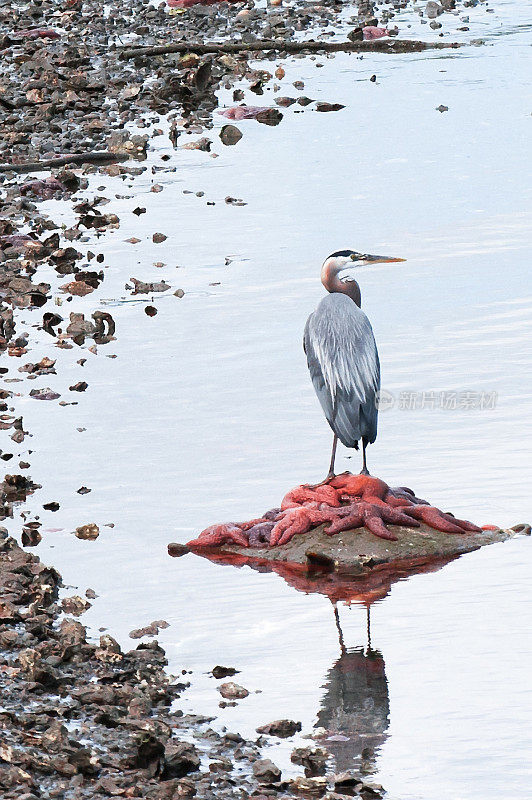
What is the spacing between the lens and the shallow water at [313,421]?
797 centimetres

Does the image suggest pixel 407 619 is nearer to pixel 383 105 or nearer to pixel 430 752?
pixel 430 752

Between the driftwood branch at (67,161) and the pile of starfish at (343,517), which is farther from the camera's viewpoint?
the driftwood branch at (67,161)

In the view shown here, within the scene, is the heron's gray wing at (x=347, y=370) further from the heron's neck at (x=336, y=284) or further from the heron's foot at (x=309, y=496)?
the heron's foot at (x=309, y=496)

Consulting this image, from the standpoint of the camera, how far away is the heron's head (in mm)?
10719

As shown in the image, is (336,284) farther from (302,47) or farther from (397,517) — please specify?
(302,47)

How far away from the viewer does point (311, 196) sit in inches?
731

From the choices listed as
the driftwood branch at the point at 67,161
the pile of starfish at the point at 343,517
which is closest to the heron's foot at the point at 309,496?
the pile of starfish at the point at 343,517

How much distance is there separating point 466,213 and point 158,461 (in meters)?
7.17

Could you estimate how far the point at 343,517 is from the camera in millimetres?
10070

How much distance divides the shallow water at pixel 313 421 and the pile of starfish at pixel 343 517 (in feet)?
0.74

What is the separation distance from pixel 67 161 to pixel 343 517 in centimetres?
1133

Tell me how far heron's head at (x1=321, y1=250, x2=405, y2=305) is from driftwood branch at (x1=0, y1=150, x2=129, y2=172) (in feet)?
32.6

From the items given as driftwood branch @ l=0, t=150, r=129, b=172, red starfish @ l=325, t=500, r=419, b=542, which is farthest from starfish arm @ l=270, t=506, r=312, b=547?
driftwood branch @ l=0, t=150, r=129, b=172

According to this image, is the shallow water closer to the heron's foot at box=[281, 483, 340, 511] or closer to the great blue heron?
the heron's foot at box=[281, 483, 340, 511]
